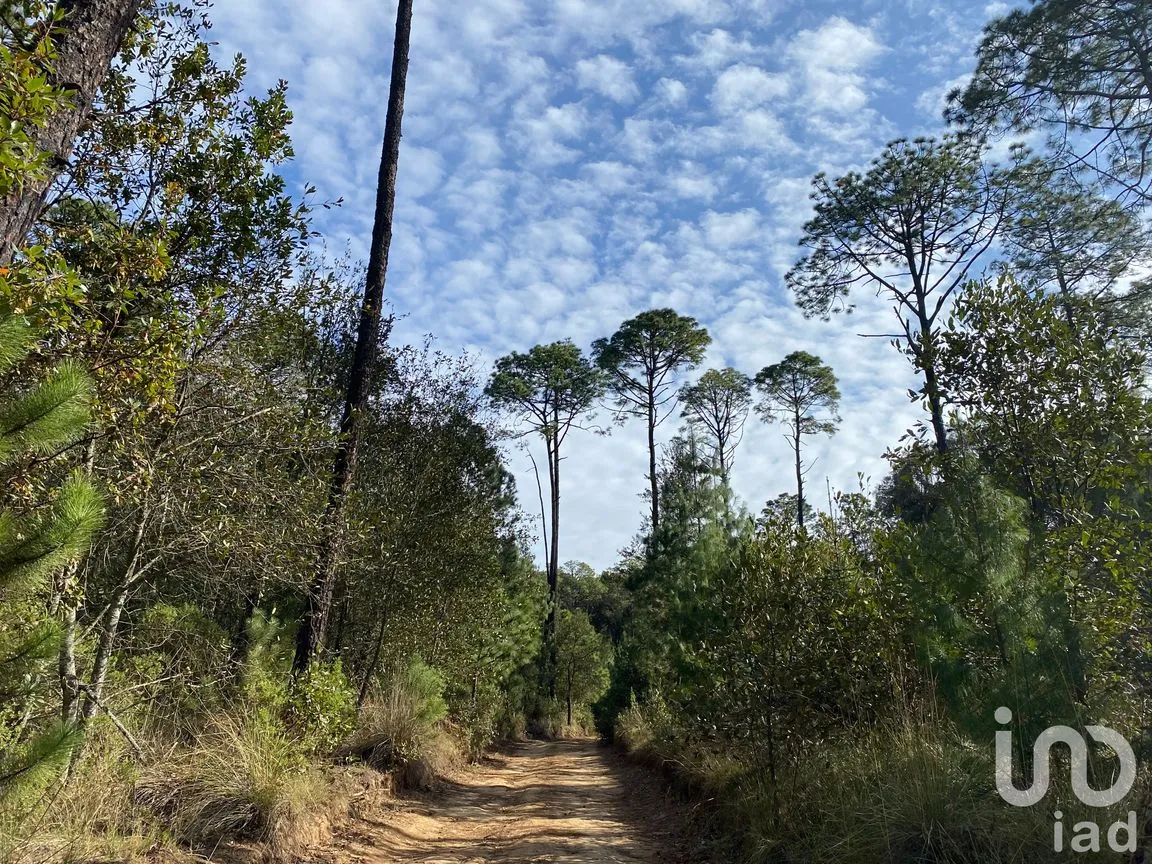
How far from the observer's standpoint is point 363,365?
945cm

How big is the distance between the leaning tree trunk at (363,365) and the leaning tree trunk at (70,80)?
15.2 feet

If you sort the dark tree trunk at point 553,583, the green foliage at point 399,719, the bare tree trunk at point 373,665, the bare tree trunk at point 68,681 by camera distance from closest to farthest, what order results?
the bare tree trunk at point 68,681 < the green foliage at point 399,719 < the bare tree trunk at point 373,665 < the dark tree trunk at point 553,583

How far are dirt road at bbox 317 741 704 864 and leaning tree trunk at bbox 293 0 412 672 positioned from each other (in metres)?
2.26

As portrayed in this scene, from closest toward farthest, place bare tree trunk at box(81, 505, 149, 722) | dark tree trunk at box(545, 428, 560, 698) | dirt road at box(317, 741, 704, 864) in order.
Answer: bare tree trunk at box(81, 505, 149, 722), dirt road at box(317, 741, 704, 864), dark tree trunk at box(545, 428, 560, 698)

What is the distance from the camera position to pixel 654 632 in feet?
57.1

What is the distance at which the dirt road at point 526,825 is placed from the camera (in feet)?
22.5

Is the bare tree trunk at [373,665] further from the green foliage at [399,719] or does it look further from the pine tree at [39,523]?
the pine tree at [39,523]

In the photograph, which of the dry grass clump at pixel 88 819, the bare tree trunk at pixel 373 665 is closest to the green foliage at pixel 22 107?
the dry grass clump at pixel 88 819

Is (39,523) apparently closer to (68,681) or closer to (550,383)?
(68,681)

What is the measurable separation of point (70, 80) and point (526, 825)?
8694 millimetres

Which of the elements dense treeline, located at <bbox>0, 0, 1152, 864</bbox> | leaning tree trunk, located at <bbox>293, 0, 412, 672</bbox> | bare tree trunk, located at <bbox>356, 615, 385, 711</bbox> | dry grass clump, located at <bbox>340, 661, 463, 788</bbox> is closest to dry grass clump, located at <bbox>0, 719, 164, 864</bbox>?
dense treeline, located at <bbox>0, 0, 1152, 864</bbox>

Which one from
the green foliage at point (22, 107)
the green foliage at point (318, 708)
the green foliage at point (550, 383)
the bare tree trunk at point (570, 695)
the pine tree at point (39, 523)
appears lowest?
Answer: the bare tree trunk at point (570, 695)

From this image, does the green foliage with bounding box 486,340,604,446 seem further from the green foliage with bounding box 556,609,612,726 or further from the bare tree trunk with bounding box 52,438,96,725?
the bare tree trunk with bounding box 52,438,96,725

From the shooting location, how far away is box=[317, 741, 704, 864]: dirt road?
271 inches
